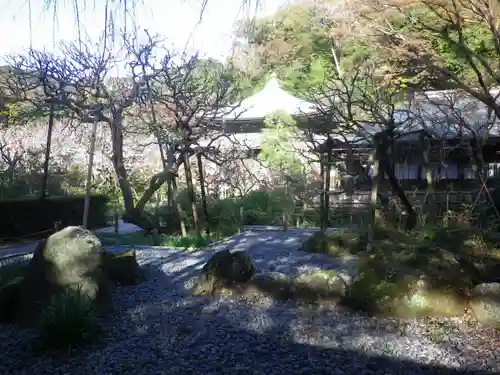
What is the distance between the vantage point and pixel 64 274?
3941mm

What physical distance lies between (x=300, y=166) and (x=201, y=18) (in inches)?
439

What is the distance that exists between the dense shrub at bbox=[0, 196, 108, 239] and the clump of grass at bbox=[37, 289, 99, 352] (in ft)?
19.5

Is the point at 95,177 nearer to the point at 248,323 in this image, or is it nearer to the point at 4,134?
the point at 4,134

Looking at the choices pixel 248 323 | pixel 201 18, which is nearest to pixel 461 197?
pixel 248 323

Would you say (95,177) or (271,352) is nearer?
(271,352)

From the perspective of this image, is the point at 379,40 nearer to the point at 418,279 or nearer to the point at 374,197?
the point at 374,197

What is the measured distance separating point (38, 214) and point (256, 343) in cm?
718

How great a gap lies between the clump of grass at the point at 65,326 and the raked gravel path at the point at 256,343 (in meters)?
0.10

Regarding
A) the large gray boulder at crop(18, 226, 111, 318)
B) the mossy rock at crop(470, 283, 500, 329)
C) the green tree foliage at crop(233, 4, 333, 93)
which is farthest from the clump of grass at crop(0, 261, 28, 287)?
the green tree foliage at crop(233, 4, 333, 93)

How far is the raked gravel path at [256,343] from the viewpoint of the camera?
2949 millimetres

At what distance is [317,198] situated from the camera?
12.5 metres

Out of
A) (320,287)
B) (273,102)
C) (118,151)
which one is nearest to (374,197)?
(320,287)

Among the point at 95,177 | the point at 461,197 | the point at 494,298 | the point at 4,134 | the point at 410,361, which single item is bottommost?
the point at 410,361

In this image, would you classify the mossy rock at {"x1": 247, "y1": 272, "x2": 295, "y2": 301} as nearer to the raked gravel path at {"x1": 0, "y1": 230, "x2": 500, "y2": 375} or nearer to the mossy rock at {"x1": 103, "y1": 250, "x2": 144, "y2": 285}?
the raked gravel path at {"x1": 0, "y1": 230, "x2": 500, "y2": 375}
